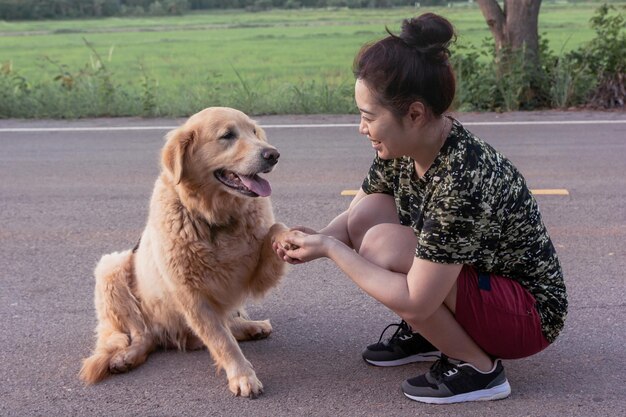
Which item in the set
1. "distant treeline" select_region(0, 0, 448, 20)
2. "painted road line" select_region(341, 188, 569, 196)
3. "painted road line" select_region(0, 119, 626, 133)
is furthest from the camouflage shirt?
"distant treeline" select_region(0, 0, 448, 20)

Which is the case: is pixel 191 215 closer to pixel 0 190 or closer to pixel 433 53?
pixel 433 53

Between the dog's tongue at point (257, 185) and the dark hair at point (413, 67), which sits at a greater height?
the dark hair at point (413, 67)

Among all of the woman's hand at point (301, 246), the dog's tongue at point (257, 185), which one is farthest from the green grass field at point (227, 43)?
the woman's hand at point (301, 246)

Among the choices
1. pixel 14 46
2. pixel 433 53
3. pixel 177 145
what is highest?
pixel 433 53

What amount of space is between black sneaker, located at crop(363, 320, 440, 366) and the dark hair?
1294 millimetres

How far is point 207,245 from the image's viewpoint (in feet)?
13.7

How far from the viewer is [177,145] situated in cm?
417

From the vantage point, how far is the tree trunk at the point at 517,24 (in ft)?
40.4

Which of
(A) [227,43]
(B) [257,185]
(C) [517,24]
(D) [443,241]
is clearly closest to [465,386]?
Answer: (D) [443,241]

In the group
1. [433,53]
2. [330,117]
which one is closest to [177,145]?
[433,53]

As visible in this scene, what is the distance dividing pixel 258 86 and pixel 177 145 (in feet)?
A: 34.5

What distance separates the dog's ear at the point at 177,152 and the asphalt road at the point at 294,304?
1.02m

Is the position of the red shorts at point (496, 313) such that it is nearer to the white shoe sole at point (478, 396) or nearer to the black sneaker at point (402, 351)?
the white shoe sole at point (478, 396)

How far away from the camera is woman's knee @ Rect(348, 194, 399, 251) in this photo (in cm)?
421
